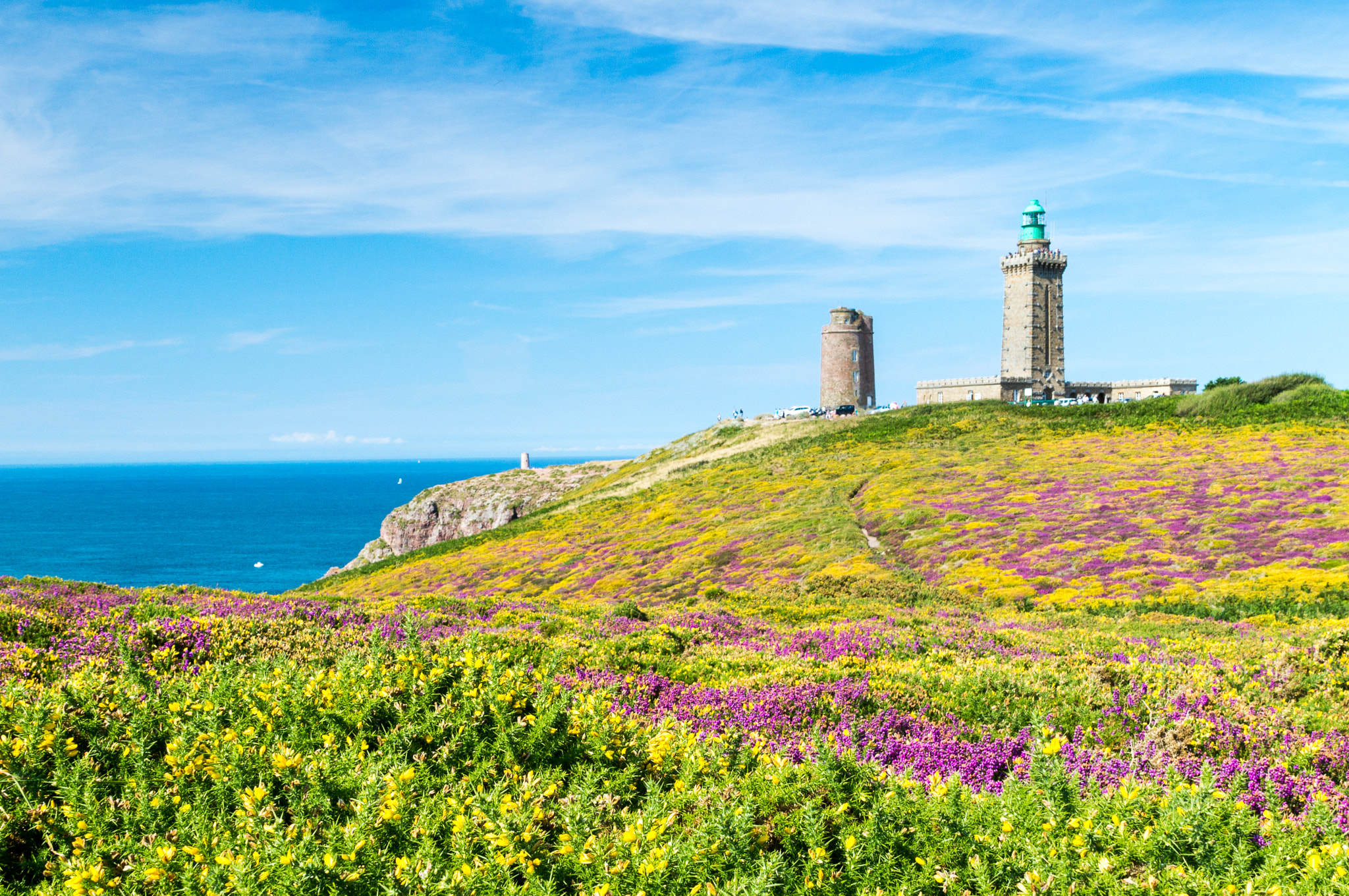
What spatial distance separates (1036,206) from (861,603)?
9298 cm

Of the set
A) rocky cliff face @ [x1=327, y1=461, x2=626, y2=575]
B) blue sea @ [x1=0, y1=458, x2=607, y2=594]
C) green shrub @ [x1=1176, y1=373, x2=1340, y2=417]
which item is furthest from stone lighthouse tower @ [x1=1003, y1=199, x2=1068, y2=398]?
blue sea @ [x1=0, y1=458, x2=607, y2=594]

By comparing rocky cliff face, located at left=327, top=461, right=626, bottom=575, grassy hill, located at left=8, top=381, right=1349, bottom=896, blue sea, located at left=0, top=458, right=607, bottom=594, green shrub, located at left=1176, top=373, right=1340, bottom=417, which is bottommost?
blue sea, located at left=0, top=458, right=607, bottom=594

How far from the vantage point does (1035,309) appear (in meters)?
98.2

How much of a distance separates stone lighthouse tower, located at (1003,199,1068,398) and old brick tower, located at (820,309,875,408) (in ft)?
54.9

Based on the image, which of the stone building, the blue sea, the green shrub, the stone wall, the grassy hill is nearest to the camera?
the grassy hill

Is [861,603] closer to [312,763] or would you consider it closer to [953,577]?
[953,577]

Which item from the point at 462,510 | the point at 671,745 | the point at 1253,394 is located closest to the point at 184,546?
the point at 462,510

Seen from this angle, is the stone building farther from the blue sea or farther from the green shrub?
the blue sea

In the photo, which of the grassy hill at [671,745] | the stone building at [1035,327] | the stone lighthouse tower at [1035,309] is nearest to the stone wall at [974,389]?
the stone building at [1035,327]

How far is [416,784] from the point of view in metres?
6.80

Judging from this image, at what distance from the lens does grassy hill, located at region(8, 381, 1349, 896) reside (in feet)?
18.7

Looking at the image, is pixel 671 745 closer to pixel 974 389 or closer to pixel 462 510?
pixel 462 510

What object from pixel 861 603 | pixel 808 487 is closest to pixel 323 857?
pixel 861 603

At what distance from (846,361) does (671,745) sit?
97.1 meters
